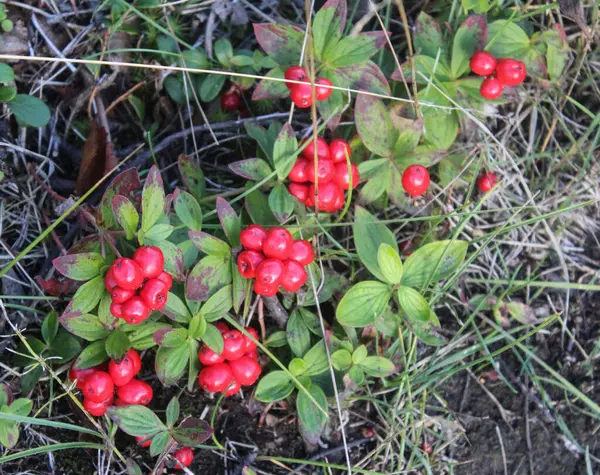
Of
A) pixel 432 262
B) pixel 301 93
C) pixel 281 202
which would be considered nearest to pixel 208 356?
pixel 281 202

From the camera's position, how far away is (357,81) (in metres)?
3.56

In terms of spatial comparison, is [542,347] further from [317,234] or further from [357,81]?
[357,81]

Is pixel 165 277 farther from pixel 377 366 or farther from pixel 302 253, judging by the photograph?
pixel 377 366

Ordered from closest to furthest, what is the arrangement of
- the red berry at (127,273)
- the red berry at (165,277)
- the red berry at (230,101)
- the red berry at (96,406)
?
the red berry at (127,273)
the red berry at (165,277)
the red berry at (96,406)
the red berry at (230,101)

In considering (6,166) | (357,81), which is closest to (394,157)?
(357,81)

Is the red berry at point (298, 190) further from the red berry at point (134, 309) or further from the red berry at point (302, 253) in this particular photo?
the red berry at point (134, 309)

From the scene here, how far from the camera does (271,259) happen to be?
300cm


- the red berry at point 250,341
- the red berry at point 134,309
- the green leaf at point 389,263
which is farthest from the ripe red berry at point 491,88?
the red berry at point 134,309

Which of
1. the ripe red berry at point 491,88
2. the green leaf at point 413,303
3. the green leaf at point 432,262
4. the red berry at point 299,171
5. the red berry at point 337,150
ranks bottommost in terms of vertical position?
the green leaf at point 413,303

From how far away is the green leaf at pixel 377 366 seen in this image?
3.41m

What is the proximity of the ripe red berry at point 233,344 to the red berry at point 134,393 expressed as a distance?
1.50ft

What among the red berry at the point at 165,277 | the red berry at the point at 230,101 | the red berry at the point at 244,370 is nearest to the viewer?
the red berry at the point at 165,277

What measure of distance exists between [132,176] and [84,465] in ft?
5.47

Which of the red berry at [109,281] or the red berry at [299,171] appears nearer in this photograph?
the red berry at [109,281]
